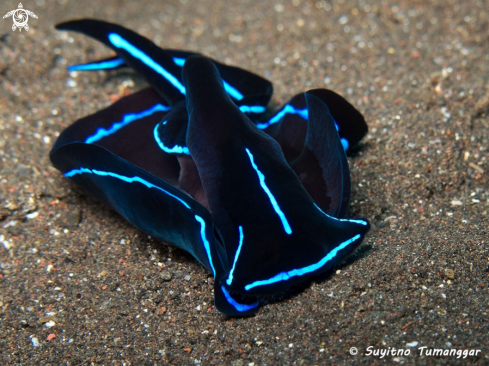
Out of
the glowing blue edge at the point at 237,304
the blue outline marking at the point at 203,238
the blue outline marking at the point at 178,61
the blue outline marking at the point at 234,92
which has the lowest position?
the glowing blue edge at the point at 237,304

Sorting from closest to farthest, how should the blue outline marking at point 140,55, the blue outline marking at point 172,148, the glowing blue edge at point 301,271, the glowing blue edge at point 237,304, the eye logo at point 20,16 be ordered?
the glowing blue edge at point 301,271 < the glowing blue edge at point 237,304 < the blue outline marking at point 172,148 < the blue outline marking at point 140,55 < the eye logo at point 20,16

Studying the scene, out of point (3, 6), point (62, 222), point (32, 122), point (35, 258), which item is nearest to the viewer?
point (35, 258)

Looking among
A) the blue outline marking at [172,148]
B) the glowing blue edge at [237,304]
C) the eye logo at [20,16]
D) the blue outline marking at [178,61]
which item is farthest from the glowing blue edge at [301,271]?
the eye logo at [20,16]

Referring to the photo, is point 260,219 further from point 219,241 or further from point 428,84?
point 428,84

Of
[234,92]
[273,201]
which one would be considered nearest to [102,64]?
[234,92]

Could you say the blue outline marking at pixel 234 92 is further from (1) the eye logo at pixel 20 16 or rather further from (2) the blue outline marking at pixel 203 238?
(1) the eye logo at pixel 20 16

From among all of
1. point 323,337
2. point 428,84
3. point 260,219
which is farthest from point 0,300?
point 428,84
